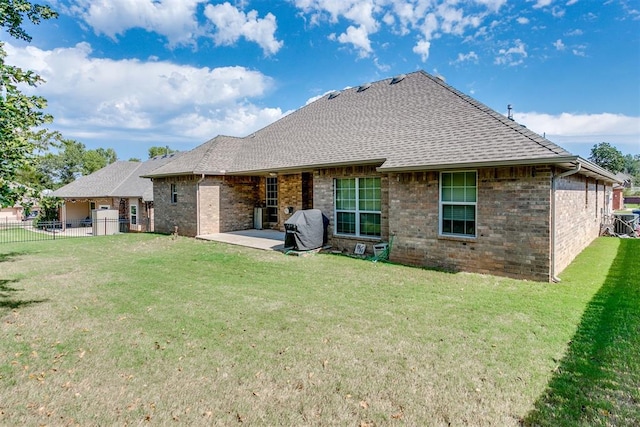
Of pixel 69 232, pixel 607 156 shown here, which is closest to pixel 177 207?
pixel 69 232

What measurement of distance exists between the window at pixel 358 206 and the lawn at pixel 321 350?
2891 millimetres

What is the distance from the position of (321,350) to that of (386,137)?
8500 millimetres

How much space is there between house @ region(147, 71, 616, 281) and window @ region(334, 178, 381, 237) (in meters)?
0.03

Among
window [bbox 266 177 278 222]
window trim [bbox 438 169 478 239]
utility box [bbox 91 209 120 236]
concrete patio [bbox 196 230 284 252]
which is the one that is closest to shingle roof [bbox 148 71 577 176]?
window trim [bbox 438 169 478 239]

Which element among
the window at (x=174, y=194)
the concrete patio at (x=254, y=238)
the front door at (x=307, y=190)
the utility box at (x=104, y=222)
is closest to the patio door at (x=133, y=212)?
the utility box at (x=104, y=222)

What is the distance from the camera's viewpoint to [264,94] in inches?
760

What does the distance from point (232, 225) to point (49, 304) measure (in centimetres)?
1010

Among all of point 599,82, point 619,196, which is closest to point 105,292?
point 599,82

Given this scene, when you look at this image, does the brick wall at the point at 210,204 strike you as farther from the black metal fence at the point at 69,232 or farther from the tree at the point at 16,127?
the tree at the point at 16,127

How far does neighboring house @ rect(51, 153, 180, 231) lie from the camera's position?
75.8 feet

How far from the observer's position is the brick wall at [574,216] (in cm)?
835

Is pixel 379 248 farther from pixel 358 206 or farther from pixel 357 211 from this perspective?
pixel 358 206

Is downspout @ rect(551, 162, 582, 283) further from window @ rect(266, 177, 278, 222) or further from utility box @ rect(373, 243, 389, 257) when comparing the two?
window @ rect(266, 177, 278, 222)

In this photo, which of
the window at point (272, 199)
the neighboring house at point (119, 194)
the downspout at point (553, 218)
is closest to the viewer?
the downspout at point (553, 218)
